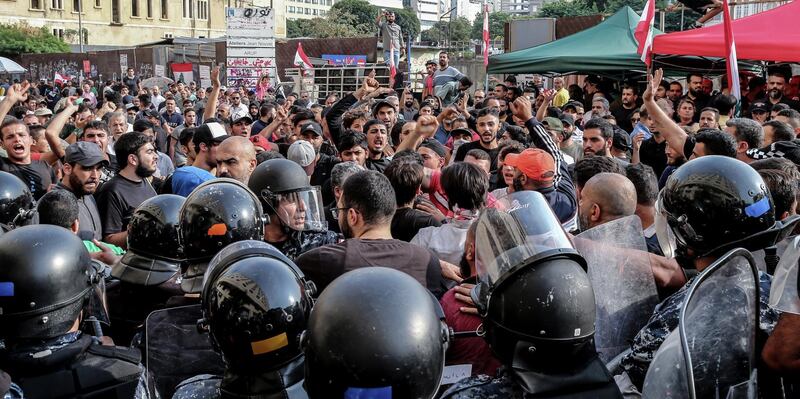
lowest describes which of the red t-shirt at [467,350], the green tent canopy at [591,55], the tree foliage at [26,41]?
the red t-shirt at [467,350]

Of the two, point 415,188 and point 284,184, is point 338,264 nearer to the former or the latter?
point 284,184

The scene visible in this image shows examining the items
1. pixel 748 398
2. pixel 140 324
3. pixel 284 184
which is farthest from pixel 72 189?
pixel 748 398

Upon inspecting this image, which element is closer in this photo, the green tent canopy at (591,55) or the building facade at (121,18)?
the green tent canopy at (591,55)

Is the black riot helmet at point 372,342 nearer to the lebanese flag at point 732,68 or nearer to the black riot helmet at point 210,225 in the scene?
the black riot helmet at point 210,225

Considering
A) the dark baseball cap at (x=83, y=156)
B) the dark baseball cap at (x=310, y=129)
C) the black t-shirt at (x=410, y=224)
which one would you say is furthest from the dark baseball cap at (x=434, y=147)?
the dark baseball cap at (x=83, y=156)

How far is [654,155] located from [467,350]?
5483 mm

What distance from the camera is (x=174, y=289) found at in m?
3.39

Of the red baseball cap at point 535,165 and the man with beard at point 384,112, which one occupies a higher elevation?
the man with beard at point 384,112

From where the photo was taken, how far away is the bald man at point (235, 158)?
Result: 5539 mm

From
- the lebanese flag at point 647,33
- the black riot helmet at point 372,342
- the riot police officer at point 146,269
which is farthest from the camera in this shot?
the lebanese flag at point 647,33

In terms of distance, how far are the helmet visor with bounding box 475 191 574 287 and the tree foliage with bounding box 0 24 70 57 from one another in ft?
196

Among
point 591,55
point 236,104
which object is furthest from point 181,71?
point 591,55

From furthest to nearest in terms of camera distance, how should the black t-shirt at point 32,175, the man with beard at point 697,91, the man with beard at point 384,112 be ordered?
1. the man with beard at point 697,91
2. the man with beard at point 384,112
3. the black t-shirt at point 32,175

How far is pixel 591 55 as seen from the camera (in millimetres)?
13508
